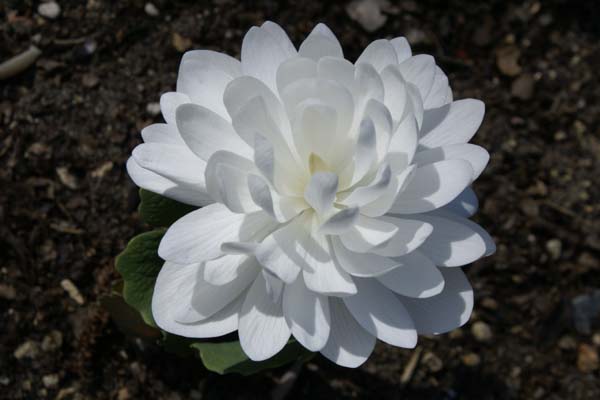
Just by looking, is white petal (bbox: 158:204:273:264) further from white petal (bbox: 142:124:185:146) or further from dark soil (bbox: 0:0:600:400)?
dark soil (bbox: 0:0:600:400)

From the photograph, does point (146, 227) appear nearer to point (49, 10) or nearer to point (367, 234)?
point (49, 10)

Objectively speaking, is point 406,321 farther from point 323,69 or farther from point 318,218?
point 323,69

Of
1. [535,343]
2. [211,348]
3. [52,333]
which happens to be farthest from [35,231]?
[535,343]

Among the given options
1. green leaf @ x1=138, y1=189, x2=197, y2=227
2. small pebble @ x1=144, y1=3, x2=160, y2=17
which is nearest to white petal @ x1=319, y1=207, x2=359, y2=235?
green leaf @ x1=138, y1=189, x2=197, y2=227

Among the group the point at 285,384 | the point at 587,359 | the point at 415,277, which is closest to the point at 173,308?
the point at 415,277

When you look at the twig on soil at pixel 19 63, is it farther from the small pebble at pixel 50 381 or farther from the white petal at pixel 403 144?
the white petal at pixel 403 144

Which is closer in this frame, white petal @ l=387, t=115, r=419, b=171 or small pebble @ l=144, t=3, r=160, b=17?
white petal @ l=387, t=115, r=419, b=171

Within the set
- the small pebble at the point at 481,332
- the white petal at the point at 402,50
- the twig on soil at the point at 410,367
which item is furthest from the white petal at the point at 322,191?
the small pebble at the point at 481,332
